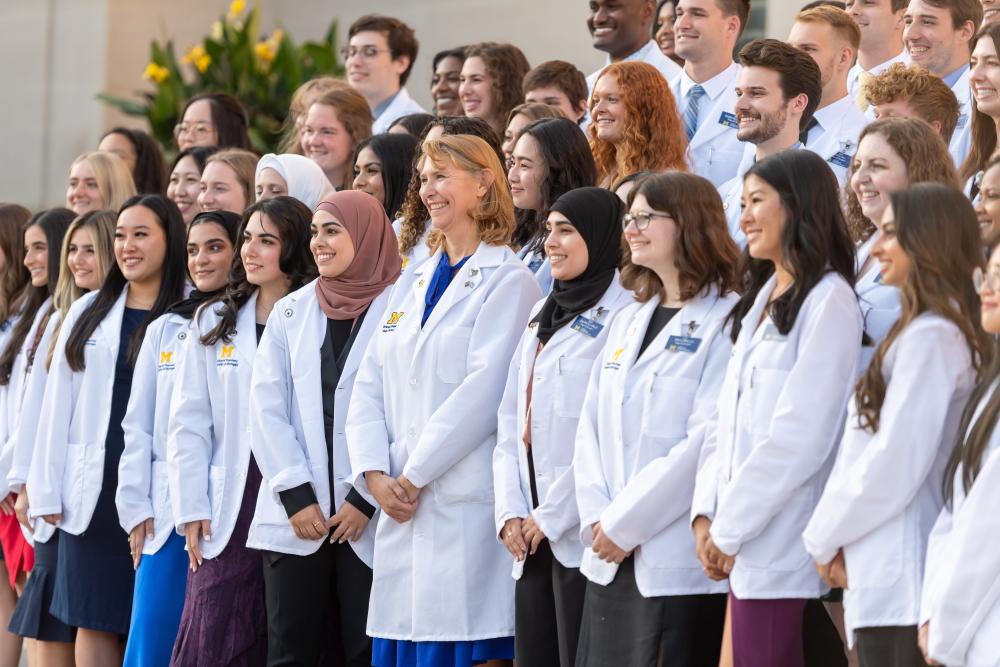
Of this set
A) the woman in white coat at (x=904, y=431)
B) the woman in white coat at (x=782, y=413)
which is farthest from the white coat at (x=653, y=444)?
the woman in white coat at (x=904, y=431)

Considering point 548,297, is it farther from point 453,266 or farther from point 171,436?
point 171,436

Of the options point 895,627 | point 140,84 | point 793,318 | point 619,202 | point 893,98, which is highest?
point 140,84

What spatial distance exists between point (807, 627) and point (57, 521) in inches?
125

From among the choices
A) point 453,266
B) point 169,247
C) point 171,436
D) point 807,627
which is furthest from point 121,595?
point 807,627

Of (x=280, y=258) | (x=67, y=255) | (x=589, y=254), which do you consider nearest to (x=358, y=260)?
(x=280, y=258)

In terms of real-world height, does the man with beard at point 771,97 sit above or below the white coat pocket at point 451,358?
above

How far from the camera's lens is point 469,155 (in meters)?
5.10

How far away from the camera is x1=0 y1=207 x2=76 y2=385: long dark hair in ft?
21.6

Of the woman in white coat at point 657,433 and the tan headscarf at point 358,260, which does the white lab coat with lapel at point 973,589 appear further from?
the tan headscarf at point 358,260

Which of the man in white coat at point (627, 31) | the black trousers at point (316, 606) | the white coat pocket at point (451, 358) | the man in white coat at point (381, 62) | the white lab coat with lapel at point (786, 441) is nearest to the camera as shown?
the white lab coat with lapel at point (786, 441)

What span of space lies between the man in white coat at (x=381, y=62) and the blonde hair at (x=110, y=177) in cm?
135

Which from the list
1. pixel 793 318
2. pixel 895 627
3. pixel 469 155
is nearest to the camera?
pixel 895 627

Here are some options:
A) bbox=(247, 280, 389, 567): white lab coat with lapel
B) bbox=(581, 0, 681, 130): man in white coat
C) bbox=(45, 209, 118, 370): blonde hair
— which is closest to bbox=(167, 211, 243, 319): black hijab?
bbox=(247, 280, 389, 567): white lab coat with lapel

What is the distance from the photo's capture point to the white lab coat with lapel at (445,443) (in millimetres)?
4766
